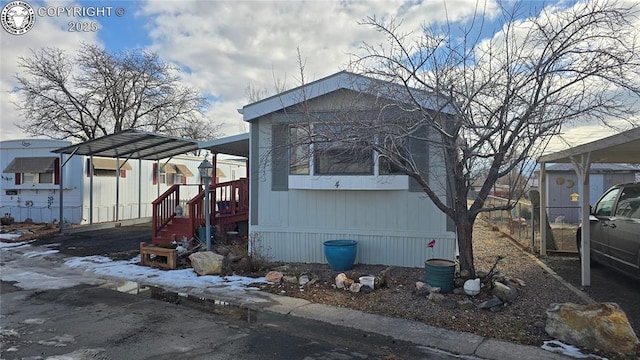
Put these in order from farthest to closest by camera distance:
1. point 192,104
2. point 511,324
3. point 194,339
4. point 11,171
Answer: point 192,104 → point 11,171 → point 511,324 → point 194,339

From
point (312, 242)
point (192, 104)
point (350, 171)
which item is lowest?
point (312, 242)

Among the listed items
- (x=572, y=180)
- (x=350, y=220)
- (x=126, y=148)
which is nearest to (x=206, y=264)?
(x=350, y=220)

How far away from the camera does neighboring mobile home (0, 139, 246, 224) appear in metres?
14.2

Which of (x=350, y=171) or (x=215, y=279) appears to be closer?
(x=215, y=279)

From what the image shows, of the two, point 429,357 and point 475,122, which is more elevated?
point 475,122

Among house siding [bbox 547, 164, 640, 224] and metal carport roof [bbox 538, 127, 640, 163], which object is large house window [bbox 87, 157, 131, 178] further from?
house siding [bbox 547, 164, 640, 224]

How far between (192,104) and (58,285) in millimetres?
17684

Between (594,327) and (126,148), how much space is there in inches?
542

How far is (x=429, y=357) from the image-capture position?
3.81 m

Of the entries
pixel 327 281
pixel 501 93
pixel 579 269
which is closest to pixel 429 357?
pixel 327 281

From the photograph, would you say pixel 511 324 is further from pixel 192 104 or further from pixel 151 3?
pixel 192 104

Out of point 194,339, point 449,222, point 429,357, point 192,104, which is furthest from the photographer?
point 192,104

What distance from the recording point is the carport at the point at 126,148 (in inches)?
448

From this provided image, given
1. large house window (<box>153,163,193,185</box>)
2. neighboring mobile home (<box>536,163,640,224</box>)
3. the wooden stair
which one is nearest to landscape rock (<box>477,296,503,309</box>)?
the wooden stair
